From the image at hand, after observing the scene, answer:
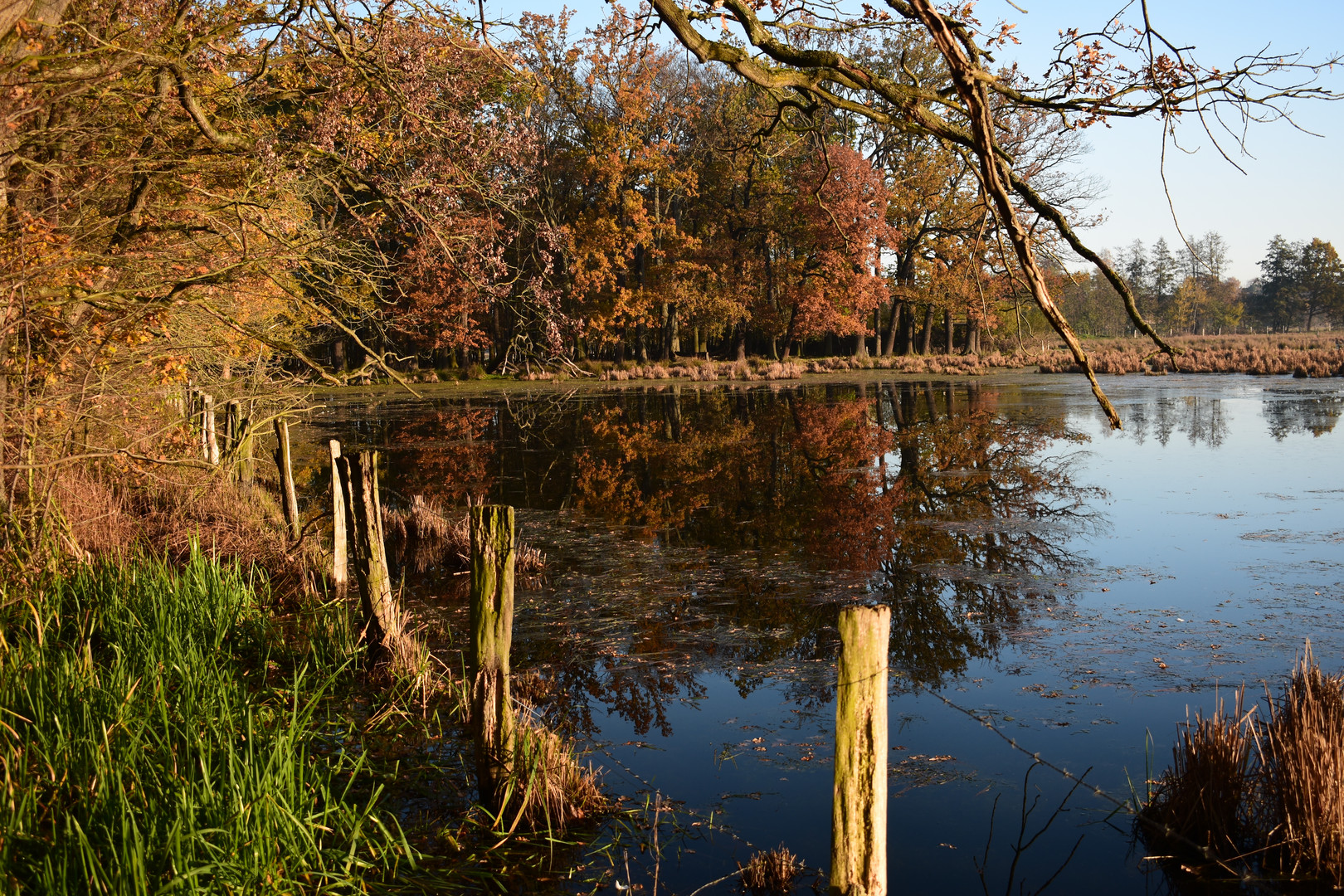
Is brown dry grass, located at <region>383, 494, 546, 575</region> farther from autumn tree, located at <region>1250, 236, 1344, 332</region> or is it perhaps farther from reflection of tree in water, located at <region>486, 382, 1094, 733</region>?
autumn tree, located at <region>1250, 236, 1344, 332</region>

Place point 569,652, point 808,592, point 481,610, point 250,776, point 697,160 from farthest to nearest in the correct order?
1. point 697,160
2. point 808,592
3. point 569,652
4. point 481,610
5. point 250,776

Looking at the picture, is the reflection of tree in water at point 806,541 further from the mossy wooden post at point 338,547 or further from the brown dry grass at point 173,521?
the brown dry grass at point 173,521

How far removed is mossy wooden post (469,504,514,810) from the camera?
4574 millimetres

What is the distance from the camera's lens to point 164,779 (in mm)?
3629

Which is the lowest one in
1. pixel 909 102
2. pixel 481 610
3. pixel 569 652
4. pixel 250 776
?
pixel 569 652

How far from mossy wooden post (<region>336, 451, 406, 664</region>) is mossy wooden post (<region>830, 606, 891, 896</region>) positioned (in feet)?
11.9

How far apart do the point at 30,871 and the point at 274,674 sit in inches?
108

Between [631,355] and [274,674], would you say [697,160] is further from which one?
[274,674]

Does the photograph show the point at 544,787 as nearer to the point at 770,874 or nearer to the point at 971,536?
the point at 770,874

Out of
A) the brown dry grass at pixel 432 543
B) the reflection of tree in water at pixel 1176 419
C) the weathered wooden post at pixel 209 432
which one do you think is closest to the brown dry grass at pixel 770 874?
the brown dry grass at pixel 432 543

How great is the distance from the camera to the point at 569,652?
704cm

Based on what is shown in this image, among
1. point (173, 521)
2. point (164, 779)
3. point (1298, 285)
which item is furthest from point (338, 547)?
point (1298, 285)

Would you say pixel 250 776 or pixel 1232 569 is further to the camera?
pixel 1232 569

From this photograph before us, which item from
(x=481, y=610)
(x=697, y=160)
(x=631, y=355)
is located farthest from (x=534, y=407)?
(x=631, y=355)
